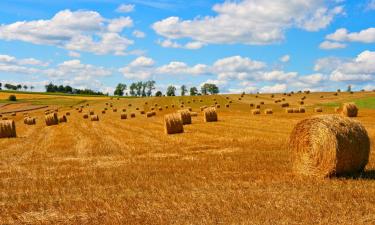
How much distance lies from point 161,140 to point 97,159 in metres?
7.87

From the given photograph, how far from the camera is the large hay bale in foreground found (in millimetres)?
13875

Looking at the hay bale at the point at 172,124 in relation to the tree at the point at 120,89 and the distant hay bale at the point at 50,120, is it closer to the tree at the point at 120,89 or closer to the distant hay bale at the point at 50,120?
the distant hay bale at the point at 50,120

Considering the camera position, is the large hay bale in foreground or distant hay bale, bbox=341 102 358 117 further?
distant hay bale, bbox=341 102 358 117

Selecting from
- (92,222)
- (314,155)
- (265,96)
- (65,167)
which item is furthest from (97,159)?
(265,96)

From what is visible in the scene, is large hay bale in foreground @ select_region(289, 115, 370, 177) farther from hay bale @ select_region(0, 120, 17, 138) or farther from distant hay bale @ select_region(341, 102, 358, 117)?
distant hay bale @ select_region(341, 102, 358, 117)

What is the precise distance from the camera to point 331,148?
14.0 meters

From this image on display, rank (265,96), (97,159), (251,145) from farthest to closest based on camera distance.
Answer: (265,96) < (251,145) < (97,159)

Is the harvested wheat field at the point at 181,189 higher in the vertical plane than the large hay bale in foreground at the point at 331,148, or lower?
lower

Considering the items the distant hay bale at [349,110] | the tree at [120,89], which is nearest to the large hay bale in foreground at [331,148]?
the distant hay bale at [349,110]

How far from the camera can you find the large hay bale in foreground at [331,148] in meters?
13.9

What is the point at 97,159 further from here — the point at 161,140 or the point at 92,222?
the point at 92,222

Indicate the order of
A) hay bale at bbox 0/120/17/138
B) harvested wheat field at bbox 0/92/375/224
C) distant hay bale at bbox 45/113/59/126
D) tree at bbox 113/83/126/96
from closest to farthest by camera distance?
harvested wheat field at bbox 0/92/375/224, hay bale at bbox 0/120/17/138, distant hay bale at bbox 45/113/59/126, tree at bbox 113/83/126/96

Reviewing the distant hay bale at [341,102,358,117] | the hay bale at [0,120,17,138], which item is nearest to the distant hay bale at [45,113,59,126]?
the hay bale at [0,120,17,138]

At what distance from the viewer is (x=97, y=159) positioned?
795 inches
